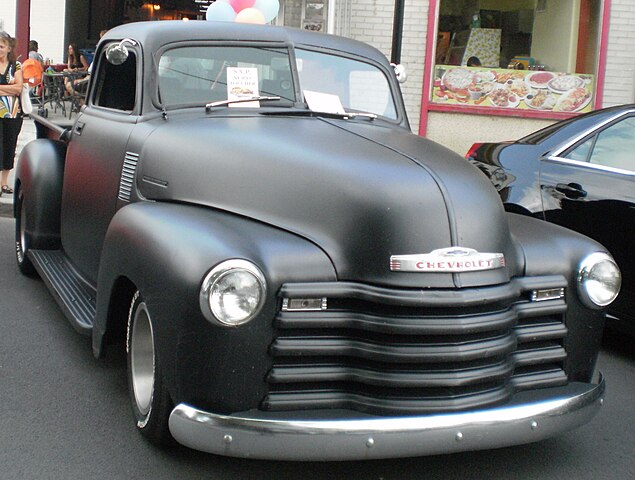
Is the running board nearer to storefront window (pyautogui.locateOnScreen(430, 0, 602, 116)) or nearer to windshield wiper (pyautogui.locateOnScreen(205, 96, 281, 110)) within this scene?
windshield wiper (pyautogui.locateOnScreen(205, 96, 281, 110))

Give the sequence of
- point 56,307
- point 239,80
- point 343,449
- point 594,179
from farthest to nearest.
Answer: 1. point 56,307
2. point 594,179
3. point 239,80
4. point 343,449

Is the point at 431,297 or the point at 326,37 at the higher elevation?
the point at 326,37

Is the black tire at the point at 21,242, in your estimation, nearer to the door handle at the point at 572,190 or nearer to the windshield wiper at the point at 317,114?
the windshield wiper at the point at 317,114

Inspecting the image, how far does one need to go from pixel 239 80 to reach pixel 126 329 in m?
1.41

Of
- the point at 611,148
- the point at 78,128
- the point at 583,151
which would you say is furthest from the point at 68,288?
the point at 611,148

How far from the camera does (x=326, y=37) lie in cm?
522

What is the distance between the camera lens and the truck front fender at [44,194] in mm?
6055

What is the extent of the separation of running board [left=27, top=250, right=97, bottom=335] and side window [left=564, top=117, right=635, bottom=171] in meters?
3.16

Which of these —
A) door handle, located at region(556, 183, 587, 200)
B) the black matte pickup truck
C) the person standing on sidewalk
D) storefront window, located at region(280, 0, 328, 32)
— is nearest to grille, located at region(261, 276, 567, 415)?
the black matte pickup truck

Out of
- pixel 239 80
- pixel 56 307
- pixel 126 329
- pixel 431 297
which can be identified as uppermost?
pixel 239 80

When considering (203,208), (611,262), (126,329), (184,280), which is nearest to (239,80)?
(203,208)

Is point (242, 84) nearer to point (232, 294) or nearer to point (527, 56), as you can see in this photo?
point (232, 294)

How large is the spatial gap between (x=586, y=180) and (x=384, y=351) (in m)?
2.91

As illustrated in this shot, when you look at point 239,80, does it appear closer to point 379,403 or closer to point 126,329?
point 126,329
